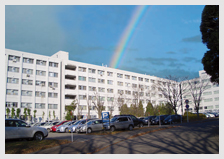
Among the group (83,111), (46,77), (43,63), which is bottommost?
(83,111)

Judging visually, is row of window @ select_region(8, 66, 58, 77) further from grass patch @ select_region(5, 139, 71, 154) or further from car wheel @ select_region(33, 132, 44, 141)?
grass patch @ select_region(5, 139, 71, 154)

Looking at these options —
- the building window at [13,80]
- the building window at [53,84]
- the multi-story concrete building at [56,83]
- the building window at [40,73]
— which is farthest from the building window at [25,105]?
the building window at [40,73]

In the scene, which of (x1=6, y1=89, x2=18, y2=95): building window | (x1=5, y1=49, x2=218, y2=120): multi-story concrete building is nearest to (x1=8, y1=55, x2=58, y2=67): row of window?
(x1=5, y1=49, x2=218, y2=120): multi-story concrete building

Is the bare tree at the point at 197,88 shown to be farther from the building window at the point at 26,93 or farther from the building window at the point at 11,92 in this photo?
the building window at the point at 11,92

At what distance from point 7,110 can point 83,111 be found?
21.1 meters

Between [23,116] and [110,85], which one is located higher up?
[110,85]

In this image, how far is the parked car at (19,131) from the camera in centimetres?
1537

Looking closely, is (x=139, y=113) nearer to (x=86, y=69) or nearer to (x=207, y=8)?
(x=86, y=69)

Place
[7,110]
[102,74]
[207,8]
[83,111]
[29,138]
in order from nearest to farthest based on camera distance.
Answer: [207,8]
[29,138]
[7,110]
[83,111]
[102,74]

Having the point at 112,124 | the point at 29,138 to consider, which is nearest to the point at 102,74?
the point at 112,124

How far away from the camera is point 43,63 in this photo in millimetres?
57719

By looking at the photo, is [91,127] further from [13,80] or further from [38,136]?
[13,80]

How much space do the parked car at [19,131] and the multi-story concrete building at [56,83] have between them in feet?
126

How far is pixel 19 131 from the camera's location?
51.4 feet
